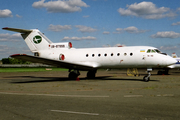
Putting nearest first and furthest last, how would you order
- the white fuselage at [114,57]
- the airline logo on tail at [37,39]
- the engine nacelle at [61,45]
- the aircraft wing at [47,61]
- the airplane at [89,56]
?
the aircraft wing at [47,61] → the airplane at [89,56] → the white fuselage at [114,57] → the engine nacelle at [61,45] → the airline logo on tail at [37,39]

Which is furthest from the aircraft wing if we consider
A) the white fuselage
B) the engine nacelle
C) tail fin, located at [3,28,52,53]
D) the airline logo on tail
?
the airline logo on tail

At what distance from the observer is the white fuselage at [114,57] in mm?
21031

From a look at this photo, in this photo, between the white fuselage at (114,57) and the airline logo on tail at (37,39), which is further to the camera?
the airline logo on tail at (37,39)

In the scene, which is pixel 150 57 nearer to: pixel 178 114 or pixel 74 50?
pixel 74 50

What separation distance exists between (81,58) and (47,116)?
18.4 meters

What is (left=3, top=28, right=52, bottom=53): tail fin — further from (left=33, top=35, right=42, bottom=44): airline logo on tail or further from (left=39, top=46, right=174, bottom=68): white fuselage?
(left=39, top=46, right=174, bottom=68): white fuselage

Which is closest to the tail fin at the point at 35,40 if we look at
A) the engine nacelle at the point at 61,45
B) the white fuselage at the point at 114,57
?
the engine nacelle at the point at 61,45

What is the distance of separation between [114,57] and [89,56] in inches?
129

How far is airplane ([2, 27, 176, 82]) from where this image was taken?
68.6 ft

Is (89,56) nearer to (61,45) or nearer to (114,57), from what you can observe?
(114,57)

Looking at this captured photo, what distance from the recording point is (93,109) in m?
7.75

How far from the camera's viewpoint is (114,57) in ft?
75.0

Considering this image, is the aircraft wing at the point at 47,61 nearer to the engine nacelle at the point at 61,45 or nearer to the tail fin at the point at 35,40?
the engine nacelle at the point at 61,45

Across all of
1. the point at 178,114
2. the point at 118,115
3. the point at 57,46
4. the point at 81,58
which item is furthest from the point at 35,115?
the point at 57,46
